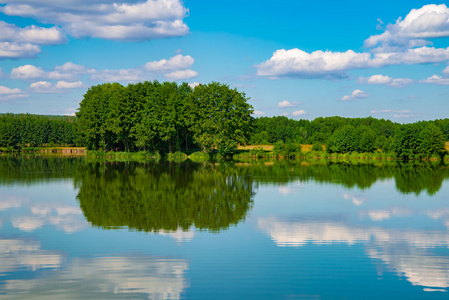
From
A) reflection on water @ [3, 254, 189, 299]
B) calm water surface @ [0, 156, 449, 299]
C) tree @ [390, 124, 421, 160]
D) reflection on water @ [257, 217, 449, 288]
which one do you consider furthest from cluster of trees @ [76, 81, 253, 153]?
reflection on water @ [3, 254, 189, 299]

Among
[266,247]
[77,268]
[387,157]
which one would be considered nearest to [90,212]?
[77,268]

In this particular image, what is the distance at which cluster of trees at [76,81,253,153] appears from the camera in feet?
324

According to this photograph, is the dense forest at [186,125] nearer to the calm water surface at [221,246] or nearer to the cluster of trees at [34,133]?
the cluster of trees at [34,133]

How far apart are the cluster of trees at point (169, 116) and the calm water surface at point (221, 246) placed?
211 ft

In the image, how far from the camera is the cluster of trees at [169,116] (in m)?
98.6

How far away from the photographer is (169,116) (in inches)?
3910

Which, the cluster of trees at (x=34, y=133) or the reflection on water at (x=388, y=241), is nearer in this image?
the reflection on water at (x=388, y=241)

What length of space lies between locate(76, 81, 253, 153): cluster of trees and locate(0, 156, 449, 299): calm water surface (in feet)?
211

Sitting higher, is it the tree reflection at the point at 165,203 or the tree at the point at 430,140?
the tree at the point at 430,140

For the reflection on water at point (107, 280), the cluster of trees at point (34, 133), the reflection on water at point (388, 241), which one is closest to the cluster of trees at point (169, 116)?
the cluster of trees at point (34, 133)

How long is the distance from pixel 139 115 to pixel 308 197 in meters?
78.4

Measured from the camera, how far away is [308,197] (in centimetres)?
3425

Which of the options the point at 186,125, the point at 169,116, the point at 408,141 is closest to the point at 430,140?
the point at 408,141

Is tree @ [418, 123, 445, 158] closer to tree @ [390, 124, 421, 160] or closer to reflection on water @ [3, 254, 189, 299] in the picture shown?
tree @ [390, 124, 421, 160]
